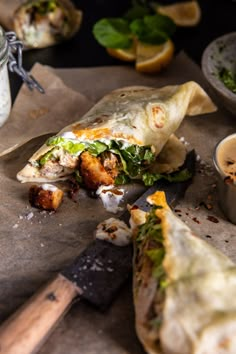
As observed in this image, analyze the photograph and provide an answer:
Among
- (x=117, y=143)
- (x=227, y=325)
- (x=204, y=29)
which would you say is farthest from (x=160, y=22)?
(x=227, y=325)

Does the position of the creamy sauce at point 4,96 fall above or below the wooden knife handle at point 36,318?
above

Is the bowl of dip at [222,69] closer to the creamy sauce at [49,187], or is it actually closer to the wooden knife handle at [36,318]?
the creamy sauce at [49,187]

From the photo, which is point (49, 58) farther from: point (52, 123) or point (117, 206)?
point (117, 206)

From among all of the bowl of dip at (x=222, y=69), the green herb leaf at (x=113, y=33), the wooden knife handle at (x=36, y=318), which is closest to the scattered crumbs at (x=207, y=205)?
the bowl of dip at (x=222, y=69)

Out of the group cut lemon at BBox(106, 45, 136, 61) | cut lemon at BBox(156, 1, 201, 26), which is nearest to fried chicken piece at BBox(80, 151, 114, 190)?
cut lemon at BBox(106, 45, 136, 61)

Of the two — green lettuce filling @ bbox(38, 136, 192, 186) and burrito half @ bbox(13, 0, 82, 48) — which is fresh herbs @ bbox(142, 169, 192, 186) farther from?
burrito half @ bbox(13, 0, 82, 48)
